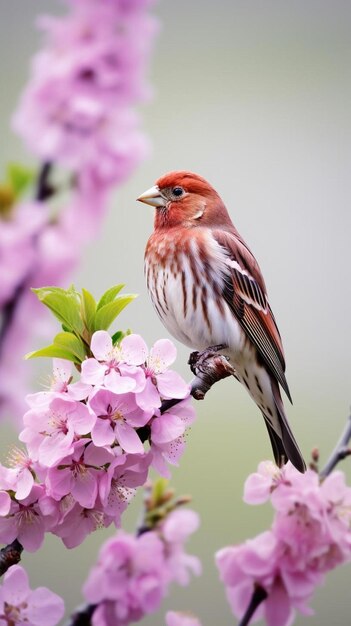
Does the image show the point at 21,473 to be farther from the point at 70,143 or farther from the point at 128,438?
the point at 70,143

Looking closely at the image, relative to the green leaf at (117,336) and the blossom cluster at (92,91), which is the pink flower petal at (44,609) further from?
the blossom cluster at (92,91)

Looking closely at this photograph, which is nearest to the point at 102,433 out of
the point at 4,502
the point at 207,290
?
the point at 4,502

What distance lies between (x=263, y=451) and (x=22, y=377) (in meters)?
1.89

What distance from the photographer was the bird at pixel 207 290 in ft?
4.32

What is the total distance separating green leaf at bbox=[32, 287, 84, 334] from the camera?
81 cm

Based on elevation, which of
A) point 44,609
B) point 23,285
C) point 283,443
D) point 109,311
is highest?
point 23,285

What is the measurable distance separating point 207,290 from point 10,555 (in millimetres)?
682

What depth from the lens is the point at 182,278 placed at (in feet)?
4.36

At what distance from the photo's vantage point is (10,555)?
743mm

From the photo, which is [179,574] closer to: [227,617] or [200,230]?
[200,230]

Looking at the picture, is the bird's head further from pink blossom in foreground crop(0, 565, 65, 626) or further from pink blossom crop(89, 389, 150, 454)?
pink blossom in foreground crop(0, 565, 65, 626)

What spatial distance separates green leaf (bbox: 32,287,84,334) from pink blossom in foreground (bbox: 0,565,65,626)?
0.25 m

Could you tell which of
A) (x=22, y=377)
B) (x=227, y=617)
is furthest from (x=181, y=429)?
(x=227, y=617)

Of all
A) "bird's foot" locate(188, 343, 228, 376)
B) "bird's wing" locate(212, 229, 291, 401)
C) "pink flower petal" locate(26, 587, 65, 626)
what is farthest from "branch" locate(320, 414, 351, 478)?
"bird's wing" locate(212, 229, 291, 401)
